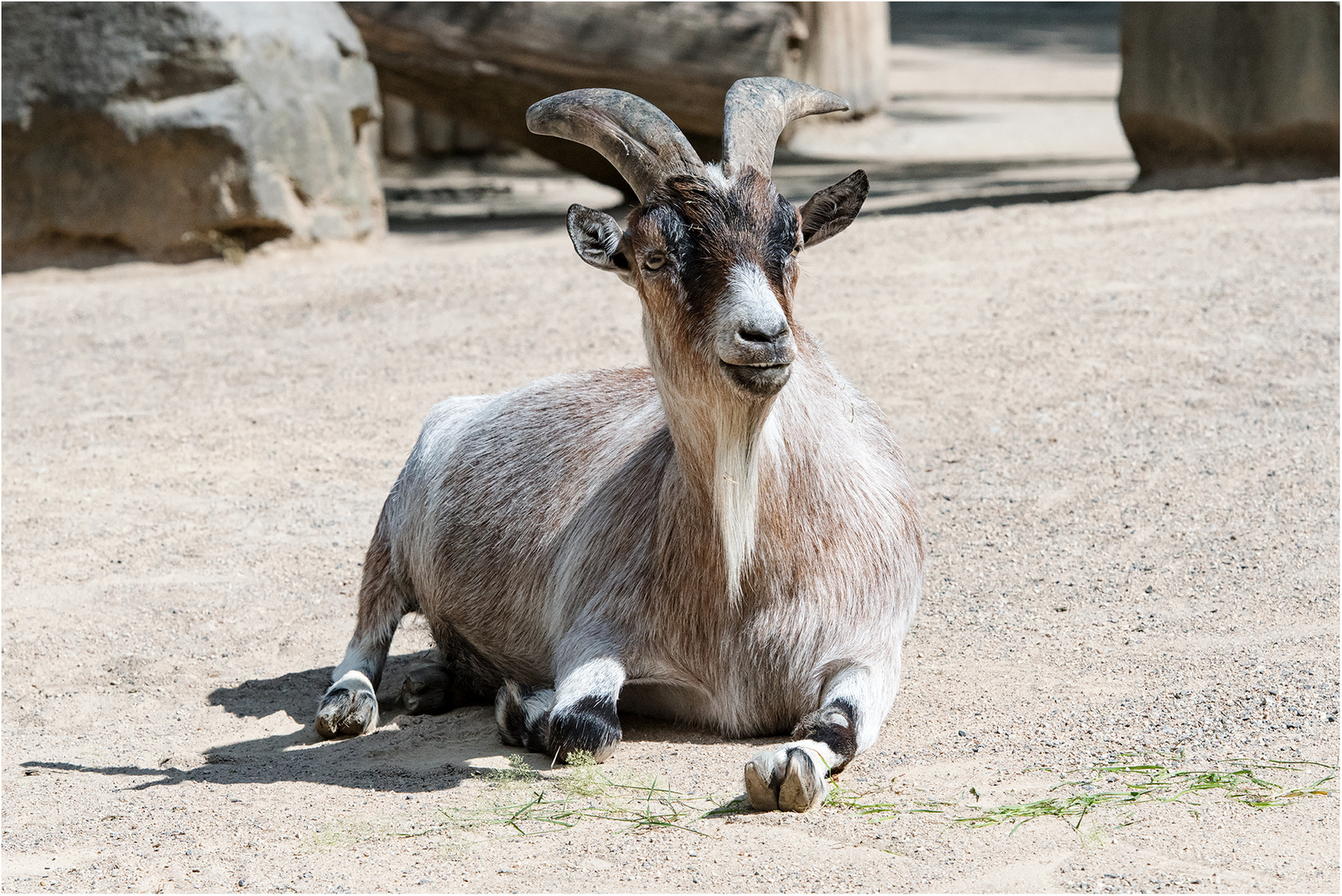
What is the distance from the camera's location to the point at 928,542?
5.64m

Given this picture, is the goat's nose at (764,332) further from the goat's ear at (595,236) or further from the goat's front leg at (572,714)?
the goat's front leg at (572,714)

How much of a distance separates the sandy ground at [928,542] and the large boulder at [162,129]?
0.33 m

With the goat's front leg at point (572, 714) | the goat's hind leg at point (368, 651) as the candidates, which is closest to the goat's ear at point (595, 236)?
the goat's front leg at point (572, 714)

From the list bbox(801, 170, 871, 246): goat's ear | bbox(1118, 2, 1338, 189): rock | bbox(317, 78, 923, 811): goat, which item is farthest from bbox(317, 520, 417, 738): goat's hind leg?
bbox(1118, 2, 1338, 189): rock

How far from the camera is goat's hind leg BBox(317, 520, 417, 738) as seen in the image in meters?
4.54

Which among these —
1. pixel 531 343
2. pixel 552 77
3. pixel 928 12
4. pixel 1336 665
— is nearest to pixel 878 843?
pixel 1336 665

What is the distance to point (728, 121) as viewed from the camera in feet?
12.6

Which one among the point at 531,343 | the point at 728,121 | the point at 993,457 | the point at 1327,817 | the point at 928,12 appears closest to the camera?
the point at 1327,817

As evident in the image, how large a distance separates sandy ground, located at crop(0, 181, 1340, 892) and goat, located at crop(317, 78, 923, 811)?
0.18m

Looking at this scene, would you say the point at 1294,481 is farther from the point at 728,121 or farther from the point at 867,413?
the point at 728,121

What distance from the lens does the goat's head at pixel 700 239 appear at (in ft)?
11.3

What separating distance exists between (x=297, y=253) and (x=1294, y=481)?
23.4ft

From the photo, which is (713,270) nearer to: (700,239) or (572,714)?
(700,239)

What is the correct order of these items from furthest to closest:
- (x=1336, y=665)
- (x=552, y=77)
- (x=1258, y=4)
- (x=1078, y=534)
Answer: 1. (x=552, y=77)
2. (x=1258, y=4)
3. (x=1078, y=534)
4. (x=1336, y=665)
